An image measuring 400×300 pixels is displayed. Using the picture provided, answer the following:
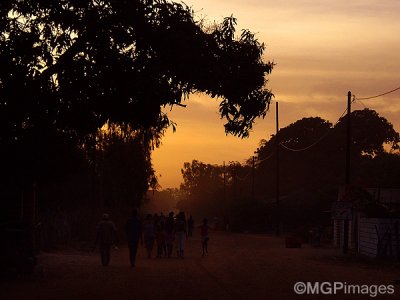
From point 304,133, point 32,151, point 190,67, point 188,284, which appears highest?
point 304,133

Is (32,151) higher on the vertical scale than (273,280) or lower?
higher

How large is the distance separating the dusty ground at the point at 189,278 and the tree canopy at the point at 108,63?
4180 mm

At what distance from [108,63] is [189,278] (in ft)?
23.3

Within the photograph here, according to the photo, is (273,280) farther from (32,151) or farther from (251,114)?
(32,151)

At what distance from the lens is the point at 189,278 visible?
22.8 m

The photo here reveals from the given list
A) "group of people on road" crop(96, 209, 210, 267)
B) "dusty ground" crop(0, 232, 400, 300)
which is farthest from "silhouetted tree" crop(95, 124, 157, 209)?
"dusty ground" crop(0, 232, 400, 300)

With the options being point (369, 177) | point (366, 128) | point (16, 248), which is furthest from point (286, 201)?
point (16, 248)

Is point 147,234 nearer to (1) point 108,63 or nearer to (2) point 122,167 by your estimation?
(1) point 108,63

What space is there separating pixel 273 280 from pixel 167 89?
21.3 ft

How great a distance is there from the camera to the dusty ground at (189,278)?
18.2m

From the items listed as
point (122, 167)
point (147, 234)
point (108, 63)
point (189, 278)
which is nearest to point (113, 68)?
point (108, 63)

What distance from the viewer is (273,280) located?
22.3 meters

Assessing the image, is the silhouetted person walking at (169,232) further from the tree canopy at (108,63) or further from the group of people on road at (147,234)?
the tree canopy at (108,63)

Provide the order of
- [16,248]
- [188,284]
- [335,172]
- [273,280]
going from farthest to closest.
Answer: [335,172] → [16,248] → [273,280] → [188,284]
